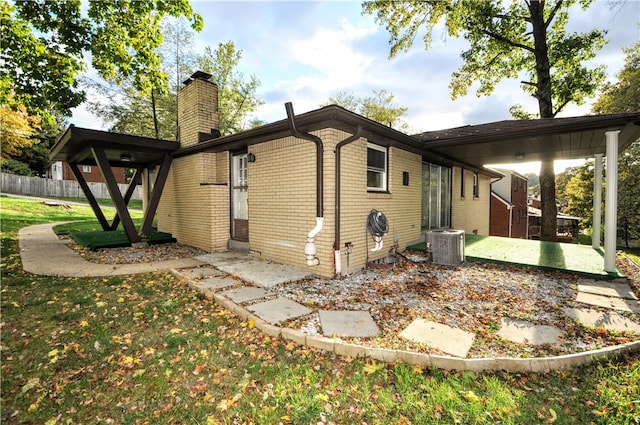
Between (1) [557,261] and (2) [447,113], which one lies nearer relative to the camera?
(1) [557,261]

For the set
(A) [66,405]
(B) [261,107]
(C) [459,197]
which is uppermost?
(B) [261,107]

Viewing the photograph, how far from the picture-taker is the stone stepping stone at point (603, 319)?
3223 mm

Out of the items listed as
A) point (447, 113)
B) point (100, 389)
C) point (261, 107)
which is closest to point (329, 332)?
point (100, 389)

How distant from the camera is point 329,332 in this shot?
10.1 ft

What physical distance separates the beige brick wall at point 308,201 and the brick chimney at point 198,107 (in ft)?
8.28

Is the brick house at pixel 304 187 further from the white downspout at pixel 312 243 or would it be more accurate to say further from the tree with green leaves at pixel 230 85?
the tree with green leaves at pixel 230 85

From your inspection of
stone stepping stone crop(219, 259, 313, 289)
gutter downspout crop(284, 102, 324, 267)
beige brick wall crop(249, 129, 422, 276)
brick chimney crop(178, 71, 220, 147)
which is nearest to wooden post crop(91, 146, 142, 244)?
brick chimney crop(178, 71, 220, 147)

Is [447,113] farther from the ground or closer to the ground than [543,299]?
farther from the ground

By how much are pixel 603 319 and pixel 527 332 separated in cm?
126

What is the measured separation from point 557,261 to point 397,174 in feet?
12.9

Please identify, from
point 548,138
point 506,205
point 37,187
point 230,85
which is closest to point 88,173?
point 37,187

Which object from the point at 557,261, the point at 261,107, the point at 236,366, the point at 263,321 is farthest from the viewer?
the point at 261,107

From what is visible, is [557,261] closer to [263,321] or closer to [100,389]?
[263,321]

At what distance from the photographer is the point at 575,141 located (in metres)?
6.16
